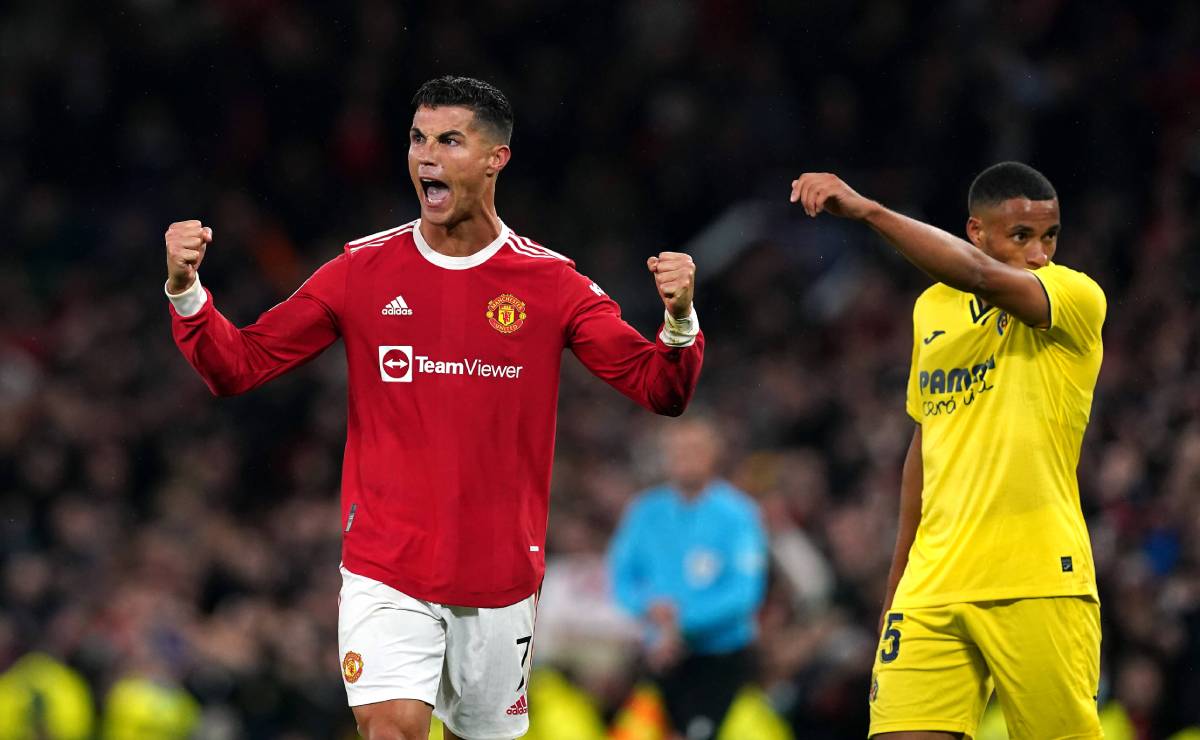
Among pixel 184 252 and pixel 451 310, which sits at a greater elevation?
pixel 184 252

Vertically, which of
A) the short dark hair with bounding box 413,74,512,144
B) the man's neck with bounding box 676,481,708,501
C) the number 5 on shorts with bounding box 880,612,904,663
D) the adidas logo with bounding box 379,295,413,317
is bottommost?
A: the number 5 on shorts with bounding box 880,612,904,663

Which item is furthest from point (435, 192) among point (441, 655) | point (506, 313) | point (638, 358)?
point (441, 655)

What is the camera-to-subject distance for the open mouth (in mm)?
6074

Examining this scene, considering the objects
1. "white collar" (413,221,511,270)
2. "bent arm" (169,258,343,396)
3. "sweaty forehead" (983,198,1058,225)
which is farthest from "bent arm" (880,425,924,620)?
"bent arm" (169,258,343,396)

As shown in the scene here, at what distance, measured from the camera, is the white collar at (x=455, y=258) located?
20.2ft

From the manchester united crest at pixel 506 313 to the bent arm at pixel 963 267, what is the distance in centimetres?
126

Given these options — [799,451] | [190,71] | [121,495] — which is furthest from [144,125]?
[799,451]

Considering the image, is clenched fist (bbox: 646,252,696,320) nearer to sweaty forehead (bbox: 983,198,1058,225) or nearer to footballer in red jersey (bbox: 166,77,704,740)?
footballer in red jersey (bbox: 166,77,704,740)

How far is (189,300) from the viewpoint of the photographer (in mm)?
5711

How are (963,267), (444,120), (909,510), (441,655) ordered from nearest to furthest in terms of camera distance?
(963,267)
(441,655)
(444,120)
(909,510)

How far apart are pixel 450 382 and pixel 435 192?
2.10 feet

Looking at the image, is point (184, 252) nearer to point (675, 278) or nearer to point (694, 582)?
point (675, 278)

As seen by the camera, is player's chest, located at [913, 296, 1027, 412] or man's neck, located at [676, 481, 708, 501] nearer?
player's chest, located at [913, 296, 1027, 412]

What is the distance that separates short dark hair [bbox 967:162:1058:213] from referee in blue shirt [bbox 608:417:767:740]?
3424 millimetres
